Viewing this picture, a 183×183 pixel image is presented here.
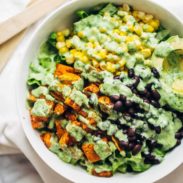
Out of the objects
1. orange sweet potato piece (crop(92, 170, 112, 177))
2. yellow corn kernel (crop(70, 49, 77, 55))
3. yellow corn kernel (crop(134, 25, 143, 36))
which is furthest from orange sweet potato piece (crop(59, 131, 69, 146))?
yellow corn kernel (crop(134, 25, 143, 36))

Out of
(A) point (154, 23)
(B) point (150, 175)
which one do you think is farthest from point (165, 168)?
(A) point (154, 23)

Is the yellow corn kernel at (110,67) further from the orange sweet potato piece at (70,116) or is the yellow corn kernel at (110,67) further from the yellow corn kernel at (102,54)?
the orange sweet potato piece at (70,116)

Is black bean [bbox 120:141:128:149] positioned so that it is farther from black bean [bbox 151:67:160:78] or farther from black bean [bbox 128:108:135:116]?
black bean [bbox 151:67:160:78]

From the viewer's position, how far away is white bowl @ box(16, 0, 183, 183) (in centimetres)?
141

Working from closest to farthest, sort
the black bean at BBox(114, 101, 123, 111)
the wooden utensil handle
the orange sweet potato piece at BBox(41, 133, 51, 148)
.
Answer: the black bean at BBox(114, 101, 123, 111) < the orange sweet potato piece at BBox(41, 133, 51, 148) < the wooden utensil handle

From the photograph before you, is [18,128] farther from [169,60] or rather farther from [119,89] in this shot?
[169,60]

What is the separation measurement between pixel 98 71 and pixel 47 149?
28cm

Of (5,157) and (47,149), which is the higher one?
(47,149)

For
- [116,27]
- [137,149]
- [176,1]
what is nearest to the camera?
[137,149]

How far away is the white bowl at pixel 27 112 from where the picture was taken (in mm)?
1407

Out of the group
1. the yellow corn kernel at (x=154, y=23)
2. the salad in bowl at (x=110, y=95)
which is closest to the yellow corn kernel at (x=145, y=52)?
the salad in bowl at (x=110, y=95)

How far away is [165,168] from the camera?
140 centimetres

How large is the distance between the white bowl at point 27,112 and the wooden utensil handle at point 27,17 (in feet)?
0.55

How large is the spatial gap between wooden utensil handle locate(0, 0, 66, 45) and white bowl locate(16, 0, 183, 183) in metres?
0.17
